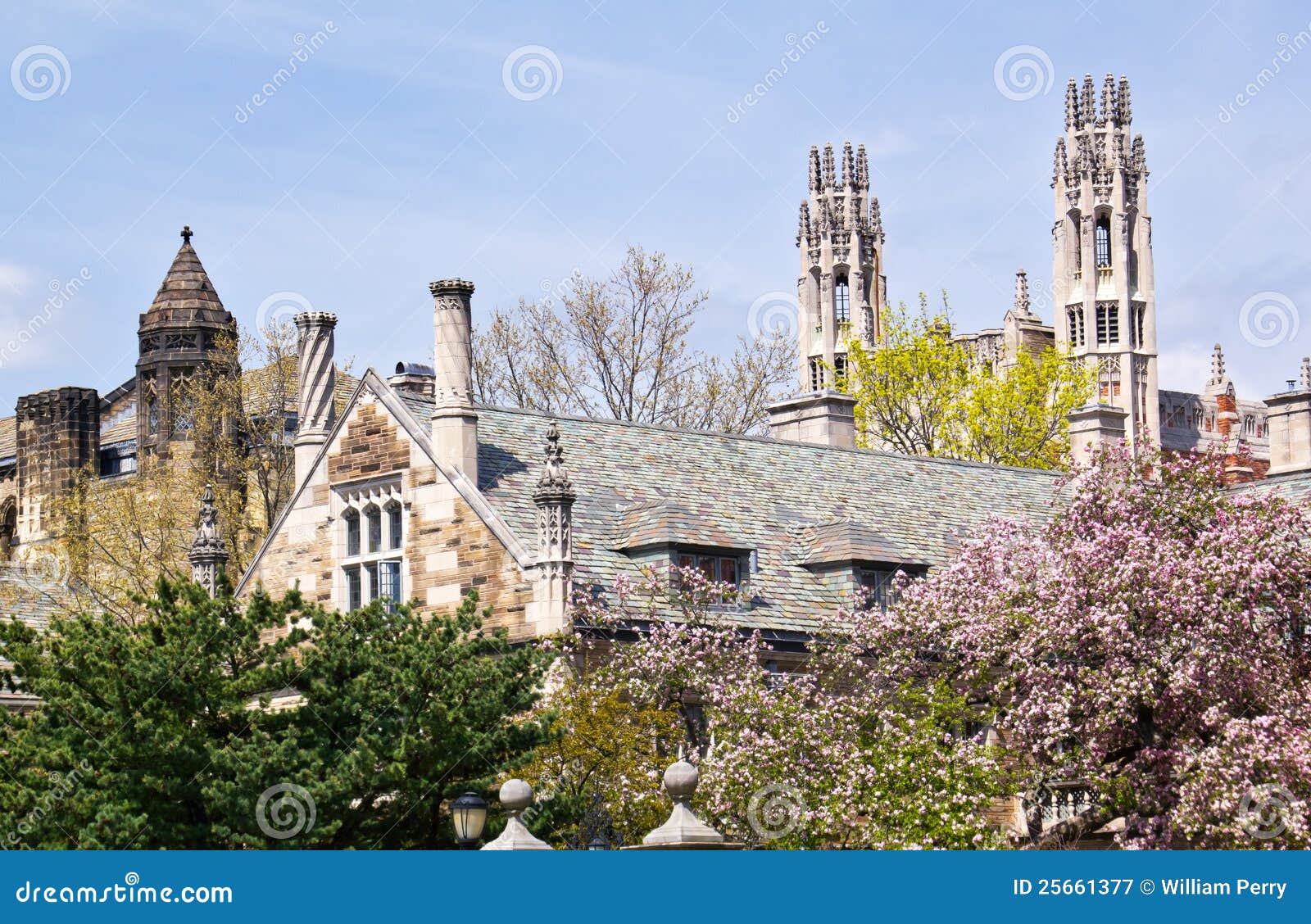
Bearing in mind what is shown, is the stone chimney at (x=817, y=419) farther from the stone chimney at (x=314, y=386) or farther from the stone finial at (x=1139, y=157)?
the stone finial at (x=1139, y=157)

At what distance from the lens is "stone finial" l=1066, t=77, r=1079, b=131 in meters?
110

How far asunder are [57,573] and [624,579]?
1250 inches

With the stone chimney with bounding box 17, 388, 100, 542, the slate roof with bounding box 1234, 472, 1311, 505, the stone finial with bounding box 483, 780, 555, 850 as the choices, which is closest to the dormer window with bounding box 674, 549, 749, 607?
the stone finial with bounding box 483, 780, 555, 850

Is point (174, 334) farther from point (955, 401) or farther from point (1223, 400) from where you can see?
point (1223, 400)

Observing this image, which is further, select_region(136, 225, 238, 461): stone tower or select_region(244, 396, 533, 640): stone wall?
select_region(136, 225, 238, 461): stone tower

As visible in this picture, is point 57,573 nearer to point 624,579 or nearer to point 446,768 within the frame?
point 624,579

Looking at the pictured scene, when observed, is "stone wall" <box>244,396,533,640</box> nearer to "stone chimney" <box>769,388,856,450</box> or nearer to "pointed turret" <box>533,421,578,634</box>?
"pointed turret" <box>533,421,578,634</box>

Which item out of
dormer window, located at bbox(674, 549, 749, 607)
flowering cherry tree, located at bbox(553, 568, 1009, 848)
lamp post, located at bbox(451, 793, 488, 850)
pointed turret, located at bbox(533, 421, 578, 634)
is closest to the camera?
lamp post, located at bbox(451, 793, 488, 850)

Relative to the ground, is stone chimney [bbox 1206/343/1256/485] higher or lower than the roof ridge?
higher

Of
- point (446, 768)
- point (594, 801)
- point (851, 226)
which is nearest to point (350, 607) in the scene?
point (594, 801)

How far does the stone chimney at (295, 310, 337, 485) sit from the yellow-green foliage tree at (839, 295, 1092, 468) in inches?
1432

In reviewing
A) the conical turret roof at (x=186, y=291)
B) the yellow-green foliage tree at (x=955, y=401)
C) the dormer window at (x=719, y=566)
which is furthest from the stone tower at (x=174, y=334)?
the dormer window at (x=719, y=566)

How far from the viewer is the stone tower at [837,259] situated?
108 metres

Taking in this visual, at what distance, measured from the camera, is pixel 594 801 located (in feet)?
92.9
